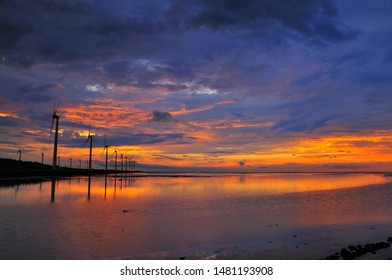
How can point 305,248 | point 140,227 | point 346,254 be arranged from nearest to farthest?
1. point 346,254
2. point 305,248
3. point 140,227

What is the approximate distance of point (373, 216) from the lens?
29.2 metres

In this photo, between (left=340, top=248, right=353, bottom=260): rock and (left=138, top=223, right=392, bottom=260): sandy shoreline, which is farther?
(left=138, top=223, right=392, bottom=260): sandy shoreline

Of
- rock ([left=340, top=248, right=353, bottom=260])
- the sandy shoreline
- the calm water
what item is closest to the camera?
rock ([left=340, top=248, right=353, bottom=260])

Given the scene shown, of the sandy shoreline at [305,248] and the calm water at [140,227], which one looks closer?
the sandy shoreline at [305,248]

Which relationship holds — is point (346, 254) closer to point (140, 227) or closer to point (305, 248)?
point (305, 248)

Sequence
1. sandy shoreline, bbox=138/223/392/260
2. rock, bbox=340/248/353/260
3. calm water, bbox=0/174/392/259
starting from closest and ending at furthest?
rock, bbox=340/248/353/260 → sandy shoreline, bbox=138/223/392/260 → calm water, bbox=0/174/392/259

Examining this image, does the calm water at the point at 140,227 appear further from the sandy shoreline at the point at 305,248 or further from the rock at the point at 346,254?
the rock at the point at 346,254

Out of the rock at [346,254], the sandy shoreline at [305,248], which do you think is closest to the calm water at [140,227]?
the sandy shoreline at [305,248]

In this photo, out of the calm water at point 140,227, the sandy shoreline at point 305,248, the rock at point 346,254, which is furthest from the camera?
the calm water at point 140,227

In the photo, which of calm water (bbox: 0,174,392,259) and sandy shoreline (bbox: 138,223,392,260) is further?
calm water (bbox: 0,174,392,259)

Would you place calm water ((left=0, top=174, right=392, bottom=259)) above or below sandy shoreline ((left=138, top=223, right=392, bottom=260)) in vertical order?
above

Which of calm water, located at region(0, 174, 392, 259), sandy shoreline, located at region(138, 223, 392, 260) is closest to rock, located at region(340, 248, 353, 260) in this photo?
sandy shoreline, located at region(138, 223, 392, 260)

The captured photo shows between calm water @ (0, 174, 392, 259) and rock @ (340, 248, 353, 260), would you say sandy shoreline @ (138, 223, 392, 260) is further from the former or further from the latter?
calm water @ (0, 174, 392, 259)

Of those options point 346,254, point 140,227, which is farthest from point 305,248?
point 140,227
